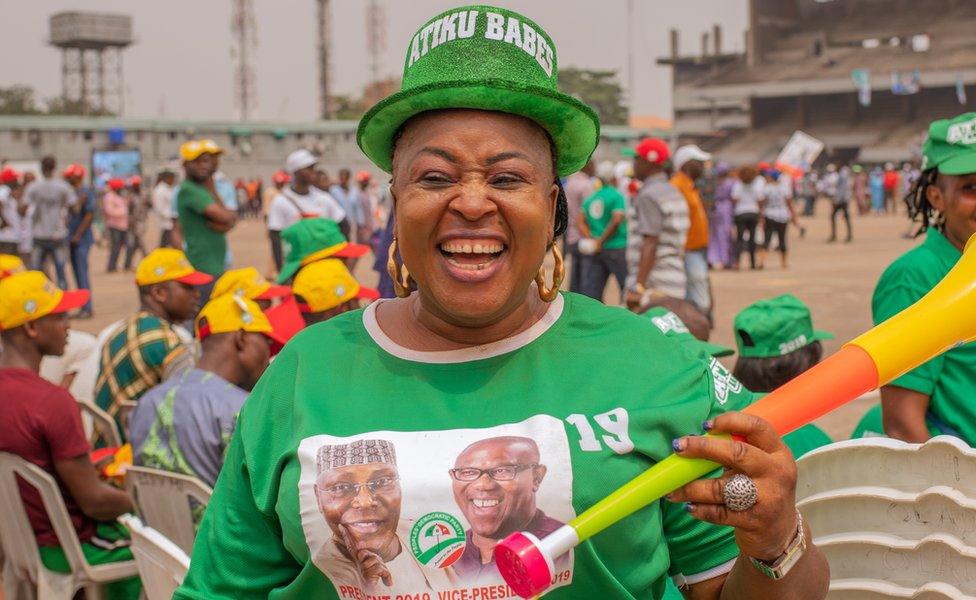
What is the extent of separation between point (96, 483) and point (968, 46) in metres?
57.7

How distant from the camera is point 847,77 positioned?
54844 mm

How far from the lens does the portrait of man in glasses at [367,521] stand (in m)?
1.74

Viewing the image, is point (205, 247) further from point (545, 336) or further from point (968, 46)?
point (968, 46)

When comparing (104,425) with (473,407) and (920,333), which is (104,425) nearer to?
(473,407)

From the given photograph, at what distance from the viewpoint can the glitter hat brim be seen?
1.79 metres

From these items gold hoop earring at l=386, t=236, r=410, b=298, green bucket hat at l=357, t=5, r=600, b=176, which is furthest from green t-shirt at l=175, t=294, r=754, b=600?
green bucket hat at l=357, t=5, r=600, b=176

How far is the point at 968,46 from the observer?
54.9 m

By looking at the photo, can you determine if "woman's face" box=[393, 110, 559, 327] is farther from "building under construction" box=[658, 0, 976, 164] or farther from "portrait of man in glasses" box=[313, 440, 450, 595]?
"building under construction" box=[658, 0, 976, 164]

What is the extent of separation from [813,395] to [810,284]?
14.3 meters

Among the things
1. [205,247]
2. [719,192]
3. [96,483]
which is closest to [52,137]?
[719,192]

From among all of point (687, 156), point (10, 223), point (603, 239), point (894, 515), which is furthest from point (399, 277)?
point (10, 223)

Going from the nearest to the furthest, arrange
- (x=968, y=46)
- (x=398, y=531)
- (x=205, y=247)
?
(x=398, y=531), (x=205, y=247), (x=968, y=46)

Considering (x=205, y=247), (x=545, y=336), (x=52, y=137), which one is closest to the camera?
(x=545, y=336)

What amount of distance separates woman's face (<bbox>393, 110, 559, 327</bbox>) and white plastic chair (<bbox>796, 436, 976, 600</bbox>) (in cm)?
93
